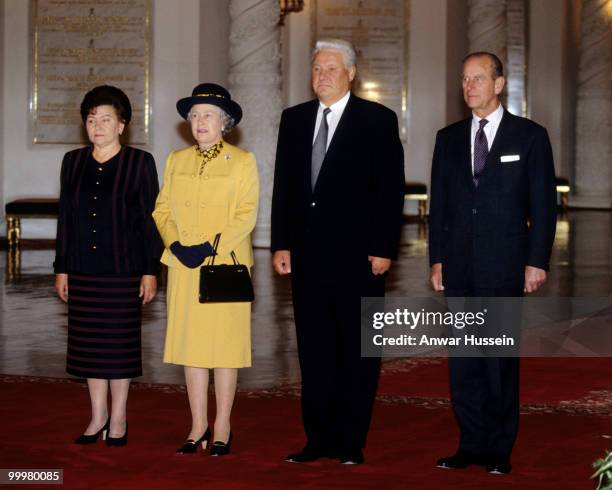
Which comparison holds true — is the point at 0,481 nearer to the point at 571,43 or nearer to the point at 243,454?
the point at 243,454

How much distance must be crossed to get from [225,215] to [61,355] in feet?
10.5

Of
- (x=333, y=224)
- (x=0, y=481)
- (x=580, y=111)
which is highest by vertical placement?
(x=580, y=111)

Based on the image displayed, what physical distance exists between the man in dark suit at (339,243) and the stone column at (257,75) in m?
10.7

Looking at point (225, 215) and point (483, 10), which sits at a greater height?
point (483, 10)

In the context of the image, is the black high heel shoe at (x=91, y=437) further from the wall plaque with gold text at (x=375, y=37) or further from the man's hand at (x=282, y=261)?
the wall plaque with gold text at (x=375, y=37)

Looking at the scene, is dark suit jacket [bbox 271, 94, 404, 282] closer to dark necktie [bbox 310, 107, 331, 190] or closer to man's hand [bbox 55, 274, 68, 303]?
dark necktie [bbox 310, 107, 331, 190]

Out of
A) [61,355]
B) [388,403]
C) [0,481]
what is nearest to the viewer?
[0,481]

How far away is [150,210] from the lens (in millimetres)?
5824

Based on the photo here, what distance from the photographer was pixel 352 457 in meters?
5.48

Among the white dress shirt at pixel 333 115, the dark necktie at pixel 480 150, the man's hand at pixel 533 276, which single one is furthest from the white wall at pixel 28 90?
the man's hand at pixel 533 276

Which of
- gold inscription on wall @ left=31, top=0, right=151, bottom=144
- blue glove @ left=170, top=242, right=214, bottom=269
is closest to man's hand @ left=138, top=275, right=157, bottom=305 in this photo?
blue glove @ left=170, top=242, right=214, bottom=269

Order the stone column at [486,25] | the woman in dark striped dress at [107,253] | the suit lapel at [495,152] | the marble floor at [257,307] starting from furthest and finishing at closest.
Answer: the stone column at [486,25] → the marble floor at [257,307] → the woman in dark striped dress at [107,253] → the suit lapel at [495,152]

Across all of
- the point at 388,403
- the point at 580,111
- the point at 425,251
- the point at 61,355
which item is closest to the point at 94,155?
the point at 388,403

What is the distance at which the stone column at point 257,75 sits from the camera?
1638 centimetres
